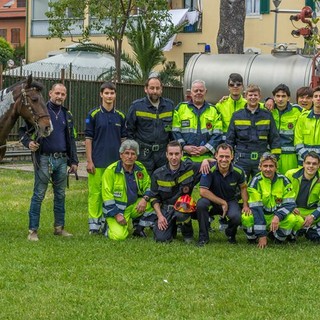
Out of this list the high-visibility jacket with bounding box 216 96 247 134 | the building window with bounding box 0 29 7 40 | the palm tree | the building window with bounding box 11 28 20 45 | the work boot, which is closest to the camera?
the work boot

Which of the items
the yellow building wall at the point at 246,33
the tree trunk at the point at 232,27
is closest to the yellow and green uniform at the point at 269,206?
the tree trunk at the point at 232,27

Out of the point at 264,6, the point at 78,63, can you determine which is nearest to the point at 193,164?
the point at 264,6

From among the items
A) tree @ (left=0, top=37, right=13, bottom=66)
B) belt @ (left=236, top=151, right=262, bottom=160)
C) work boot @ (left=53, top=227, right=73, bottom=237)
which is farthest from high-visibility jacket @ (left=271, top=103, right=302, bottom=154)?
tree @ (left=0, top=37, right=13, bottom=66)

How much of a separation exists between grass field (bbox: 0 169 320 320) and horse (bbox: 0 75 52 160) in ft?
4.45

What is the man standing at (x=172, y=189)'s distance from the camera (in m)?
A: 10.2

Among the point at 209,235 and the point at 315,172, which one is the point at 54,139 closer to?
the point at 209,235

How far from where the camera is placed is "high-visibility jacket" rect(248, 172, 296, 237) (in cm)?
1000

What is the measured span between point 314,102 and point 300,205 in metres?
1.31

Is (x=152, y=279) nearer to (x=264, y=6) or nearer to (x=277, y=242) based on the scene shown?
(x=277, y=242)

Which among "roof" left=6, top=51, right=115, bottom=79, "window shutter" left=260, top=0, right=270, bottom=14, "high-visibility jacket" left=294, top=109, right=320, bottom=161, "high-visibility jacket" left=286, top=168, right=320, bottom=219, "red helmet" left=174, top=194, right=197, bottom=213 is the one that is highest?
"window shutter" left=260, top=0, right=270, bottom=14

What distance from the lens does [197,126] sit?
35.1 feet

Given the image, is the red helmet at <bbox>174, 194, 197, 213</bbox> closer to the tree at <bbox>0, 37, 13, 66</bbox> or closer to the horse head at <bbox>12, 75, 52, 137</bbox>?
the horse head at <bbox>12, 75, 52, 137</bbox>

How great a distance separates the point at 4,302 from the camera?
7.20 m

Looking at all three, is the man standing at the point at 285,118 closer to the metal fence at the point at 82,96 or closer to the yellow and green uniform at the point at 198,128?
the yellow and green uniform at the point at 198,128
